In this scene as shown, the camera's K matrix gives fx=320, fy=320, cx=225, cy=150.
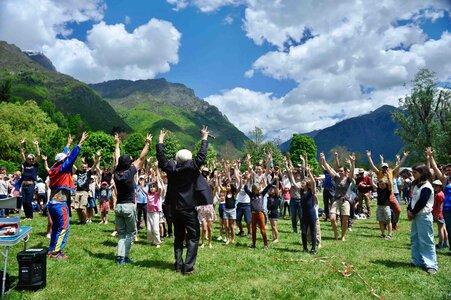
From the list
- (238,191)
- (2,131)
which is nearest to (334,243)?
(238,191)

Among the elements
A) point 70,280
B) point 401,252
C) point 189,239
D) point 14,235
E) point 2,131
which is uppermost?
point 2,131

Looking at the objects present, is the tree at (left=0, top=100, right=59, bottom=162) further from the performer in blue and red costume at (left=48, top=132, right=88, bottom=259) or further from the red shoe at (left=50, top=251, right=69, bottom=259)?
the red shoe at (left=50, top=251, right=69, bottom=259)

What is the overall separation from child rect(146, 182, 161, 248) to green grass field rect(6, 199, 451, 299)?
379 millimetres

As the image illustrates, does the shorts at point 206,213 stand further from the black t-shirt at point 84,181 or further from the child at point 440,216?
the child at point 440,216

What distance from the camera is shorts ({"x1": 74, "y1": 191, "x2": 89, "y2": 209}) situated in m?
12.8

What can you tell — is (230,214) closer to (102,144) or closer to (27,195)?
(27,195)

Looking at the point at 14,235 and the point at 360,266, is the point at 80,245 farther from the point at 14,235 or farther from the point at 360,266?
the point at 360,266

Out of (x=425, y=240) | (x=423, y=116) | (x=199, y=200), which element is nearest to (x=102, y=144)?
(x=423, y=116)

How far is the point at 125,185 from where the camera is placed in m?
7.79

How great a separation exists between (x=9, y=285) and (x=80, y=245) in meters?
3.82

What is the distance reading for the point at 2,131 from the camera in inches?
1906

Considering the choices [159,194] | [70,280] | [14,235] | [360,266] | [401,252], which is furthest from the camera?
[159,194]

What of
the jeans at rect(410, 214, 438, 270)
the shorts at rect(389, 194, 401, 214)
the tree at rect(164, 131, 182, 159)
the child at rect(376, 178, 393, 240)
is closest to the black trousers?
the jeans at rect(410, 214, 438, 270)

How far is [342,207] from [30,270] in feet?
31.6
